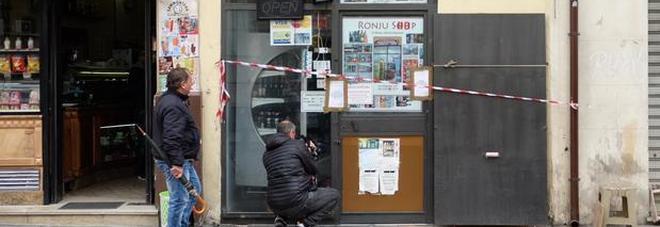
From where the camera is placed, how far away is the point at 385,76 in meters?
7.82

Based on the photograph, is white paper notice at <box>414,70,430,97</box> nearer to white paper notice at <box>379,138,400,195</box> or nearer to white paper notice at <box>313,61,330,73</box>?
white paper notice at <box>379,138,400,195</box>

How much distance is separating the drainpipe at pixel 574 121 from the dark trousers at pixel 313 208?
265 centimetres

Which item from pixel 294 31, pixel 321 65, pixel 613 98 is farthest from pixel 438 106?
pixel 613 98

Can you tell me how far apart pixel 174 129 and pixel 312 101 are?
1.80m

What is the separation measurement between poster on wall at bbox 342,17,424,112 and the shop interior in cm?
280

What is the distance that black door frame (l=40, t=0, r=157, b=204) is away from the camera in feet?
26.8

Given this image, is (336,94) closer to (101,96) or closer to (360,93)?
(360,93)

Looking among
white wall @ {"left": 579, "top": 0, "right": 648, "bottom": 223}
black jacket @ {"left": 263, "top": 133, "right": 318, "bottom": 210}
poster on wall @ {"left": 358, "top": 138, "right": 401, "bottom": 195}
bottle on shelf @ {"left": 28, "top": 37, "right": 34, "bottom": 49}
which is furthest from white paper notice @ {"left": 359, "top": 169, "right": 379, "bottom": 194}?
bottle on shelf @ {"left": 28, "top": 37, "right": 34, "bottom": 49}

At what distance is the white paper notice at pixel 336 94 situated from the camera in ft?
25.2

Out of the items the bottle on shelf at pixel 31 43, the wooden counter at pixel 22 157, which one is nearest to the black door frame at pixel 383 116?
the wooden counter at pixel 22 157

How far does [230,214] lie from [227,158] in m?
0.56

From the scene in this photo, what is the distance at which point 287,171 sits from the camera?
6199 millimetres

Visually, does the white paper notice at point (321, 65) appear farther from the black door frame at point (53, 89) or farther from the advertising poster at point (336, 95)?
the black door frame at point (53, 89)

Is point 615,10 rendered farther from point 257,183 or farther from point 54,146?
point 54,146
